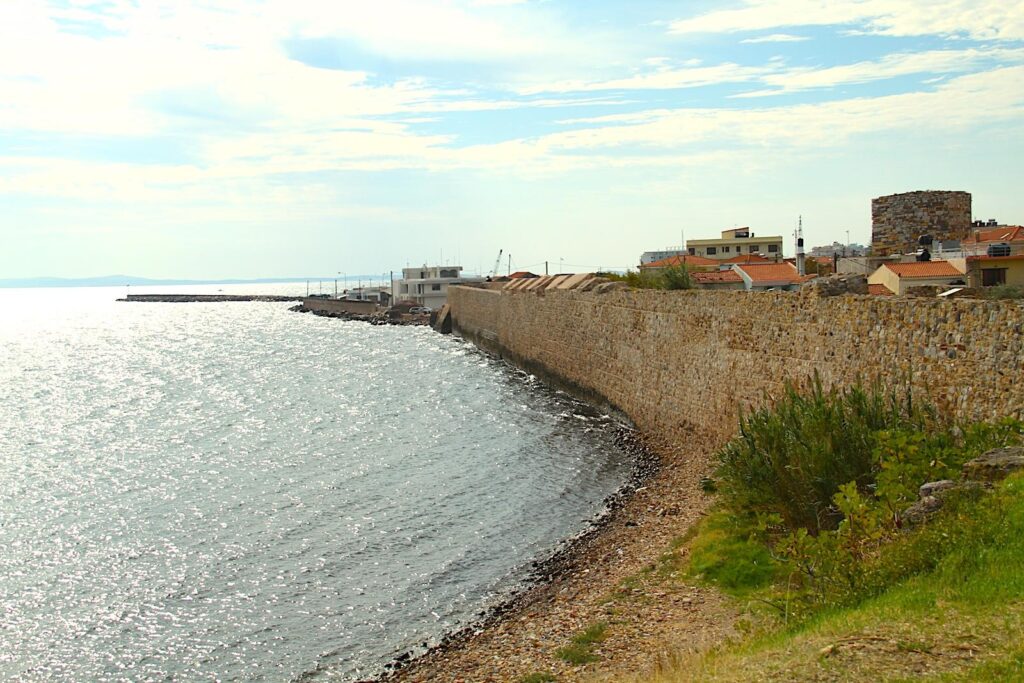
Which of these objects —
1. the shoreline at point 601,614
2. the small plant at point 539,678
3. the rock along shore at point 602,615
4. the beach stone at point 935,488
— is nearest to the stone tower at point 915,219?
the shoreline at point 601,614

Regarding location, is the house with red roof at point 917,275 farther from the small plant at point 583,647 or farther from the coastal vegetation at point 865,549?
the small plant at point 583,647

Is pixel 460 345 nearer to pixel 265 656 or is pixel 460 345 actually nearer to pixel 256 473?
pixel 256 473

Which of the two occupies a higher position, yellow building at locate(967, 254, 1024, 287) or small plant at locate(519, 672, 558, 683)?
yellow building at locate(967, 254, 1024, 287)

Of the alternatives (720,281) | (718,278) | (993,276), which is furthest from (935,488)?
(718,278)

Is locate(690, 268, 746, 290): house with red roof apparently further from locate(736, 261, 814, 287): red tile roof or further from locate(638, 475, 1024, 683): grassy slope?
locate(638, 475, 1024, 683): grassy slope

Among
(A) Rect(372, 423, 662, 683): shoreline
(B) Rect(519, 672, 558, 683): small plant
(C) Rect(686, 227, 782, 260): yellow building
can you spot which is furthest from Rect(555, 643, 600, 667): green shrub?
(C) Rect(686, 227, 782, 260): yellow building

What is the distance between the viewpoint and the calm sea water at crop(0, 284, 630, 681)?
40.2ft

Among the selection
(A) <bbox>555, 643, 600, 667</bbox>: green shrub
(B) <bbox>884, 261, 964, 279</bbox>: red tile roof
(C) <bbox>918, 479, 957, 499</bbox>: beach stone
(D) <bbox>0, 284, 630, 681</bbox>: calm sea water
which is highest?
(B) <bbox>884, 261, 964, 279</bbox>: red tile roof

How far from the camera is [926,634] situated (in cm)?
612

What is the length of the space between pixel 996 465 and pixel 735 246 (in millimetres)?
63027

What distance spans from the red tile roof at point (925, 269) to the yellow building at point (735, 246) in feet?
144

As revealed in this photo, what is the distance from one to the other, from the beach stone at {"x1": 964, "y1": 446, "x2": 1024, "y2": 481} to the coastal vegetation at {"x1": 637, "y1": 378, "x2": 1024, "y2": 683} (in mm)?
127

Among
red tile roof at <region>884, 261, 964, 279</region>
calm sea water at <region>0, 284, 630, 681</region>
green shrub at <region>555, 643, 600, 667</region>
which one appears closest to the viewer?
green shrub at <region>555, 643, 600, 667</region>

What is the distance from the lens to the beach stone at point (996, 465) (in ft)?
27.9
